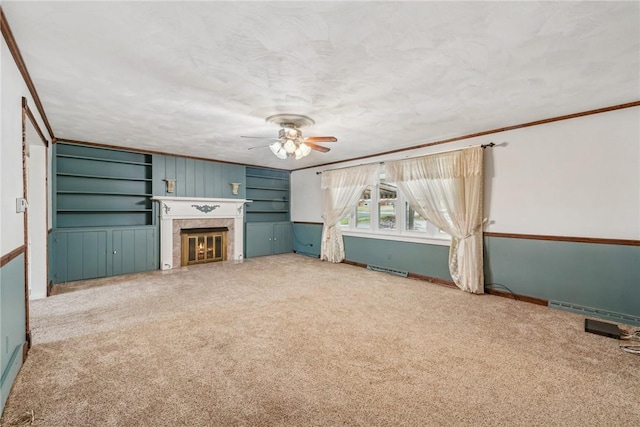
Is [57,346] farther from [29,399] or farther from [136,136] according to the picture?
[136,136]

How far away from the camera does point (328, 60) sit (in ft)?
7.08

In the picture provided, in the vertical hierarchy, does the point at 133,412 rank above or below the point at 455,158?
below

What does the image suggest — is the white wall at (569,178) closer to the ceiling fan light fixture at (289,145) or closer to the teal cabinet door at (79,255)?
the ceiling fan light fixture at (289,145)

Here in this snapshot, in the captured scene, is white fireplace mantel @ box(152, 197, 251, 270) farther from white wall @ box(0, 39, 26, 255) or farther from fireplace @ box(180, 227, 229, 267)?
white wall @ box(0, 39, 26, 255)

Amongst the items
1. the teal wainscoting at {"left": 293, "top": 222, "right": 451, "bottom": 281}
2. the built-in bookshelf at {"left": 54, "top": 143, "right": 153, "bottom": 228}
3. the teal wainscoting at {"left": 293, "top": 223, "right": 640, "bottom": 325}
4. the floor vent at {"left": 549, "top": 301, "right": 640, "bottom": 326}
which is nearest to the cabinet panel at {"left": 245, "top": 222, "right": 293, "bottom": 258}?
the teal wainscoting at {"left": 293, "top": 222, "right": 451, "bottom": 281}

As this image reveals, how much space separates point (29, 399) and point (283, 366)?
1620 mm

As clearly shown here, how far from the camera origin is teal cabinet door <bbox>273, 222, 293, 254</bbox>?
7.47 meters

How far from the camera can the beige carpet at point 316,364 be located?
170 cm

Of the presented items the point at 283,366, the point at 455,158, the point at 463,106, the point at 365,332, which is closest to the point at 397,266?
the point at 455,158

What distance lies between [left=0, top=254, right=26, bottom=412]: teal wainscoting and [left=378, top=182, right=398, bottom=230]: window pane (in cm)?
508

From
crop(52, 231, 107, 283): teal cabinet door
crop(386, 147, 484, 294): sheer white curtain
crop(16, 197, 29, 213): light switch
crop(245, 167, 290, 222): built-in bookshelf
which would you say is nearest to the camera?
crop(16, 197, 29, 213): light switch

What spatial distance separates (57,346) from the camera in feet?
8.10

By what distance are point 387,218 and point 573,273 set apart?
2.93m

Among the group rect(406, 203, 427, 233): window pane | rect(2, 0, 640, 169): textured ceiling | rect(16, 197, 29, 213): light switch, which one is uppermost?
rect(2, 0, 640, 169): textured ceiling
